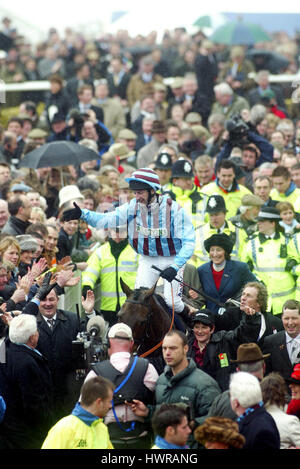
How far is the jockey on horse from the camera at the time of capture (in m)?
8.23

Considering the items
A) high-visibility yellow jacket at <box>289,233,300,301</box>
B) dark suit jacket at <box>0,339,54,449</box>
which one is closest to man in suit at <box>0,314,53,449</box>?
dark suit jacket at <box>0,339,54,449</box>

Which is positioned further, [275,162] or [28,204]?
[275,162]

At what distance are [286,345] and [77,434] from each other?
9.76 feet

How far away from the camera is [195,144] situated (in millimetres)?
14484

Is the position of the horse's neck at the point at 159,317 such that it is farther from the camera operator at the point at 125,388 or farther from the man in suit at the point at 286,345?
the man in suit at the point at 286,345

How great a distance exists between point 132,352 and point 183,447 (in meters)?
1.75

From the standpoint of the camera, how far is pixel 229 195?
1151cm

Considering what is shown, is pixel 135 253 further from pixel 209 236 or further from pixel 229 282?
pixel 229 282

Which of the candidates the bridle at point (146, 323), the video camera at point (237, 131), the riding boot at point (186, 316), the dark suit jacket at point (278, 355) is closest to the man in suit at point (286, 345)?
the dark suit jacket at point (278, 355)

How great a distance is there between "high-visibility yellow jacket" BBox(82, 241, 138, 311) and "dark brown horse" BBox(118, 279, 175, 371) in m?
1.83

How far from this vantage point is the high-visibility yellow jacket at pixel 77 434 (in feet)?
19.1

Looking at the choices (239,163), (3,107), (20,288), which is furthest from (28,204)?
(3,107)

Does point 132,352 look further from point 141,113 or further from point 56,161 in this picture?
point 141,113

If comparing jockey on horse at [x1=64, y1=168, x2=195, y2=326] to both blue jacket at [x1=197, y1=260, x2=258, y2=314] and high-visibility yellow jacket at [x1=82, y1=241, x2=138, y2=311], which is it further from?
high-visibility yellow jacket at [x1=82, y1=241, x2=138, y2=311]
